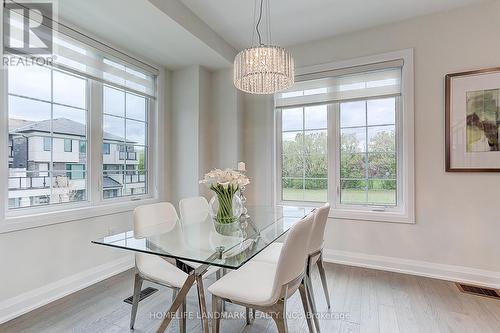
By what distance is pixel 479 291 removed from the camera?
91.5 inches

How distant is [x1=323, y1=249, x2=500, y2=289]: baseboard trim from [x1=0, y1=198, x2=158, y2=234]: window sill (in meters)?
2.41

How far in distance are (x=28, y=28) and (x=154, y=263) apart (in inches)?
85.4

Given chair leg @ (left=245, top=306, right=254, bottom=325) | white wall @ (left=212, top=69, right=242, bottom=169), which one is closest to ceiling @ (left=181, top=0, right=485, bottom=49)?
white wall @ (left=212, top=69, right=242, bottom=169)

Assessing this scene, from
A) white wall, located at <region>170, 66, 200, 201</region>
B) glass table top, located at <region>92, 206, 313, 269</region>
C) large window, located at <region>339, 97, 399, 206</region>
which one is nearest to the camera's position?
glass table top, located at <region>92, 206, 313, 269</region>

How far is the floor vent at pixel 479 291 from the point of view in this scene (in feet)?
7.39

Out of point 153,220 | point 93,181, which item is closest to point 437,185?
point 153,220

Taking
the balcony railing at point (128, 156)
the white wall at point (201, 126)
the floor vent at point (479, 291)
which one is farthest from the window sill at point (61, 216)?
the floor vent at point (479, 291)

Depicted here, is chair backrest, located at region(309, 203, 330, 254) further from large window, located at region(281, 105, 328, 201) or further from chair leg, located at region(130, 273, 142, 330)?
large window, located at region(281, 105, 328, 201)

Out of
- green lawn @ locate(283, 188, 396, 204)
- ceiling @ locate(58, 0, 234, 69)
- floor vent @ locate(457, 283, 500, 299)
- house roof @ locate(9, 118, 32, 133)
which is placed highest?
ceiling @ locate(58, 0, 234, 69)

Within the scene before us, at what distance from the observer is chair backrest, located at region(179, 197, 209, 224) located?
2.32 metres

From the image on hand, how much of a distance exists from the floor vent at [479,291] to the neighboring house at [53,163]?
141 inches

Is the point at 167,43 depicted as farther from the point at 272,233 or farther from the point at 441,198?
the point at 441,198

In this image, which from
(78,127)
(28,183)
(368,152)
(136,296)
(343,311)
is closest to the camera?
(136,296)

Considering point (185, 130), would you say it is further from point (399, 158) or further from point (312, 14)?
point (399, 158)
